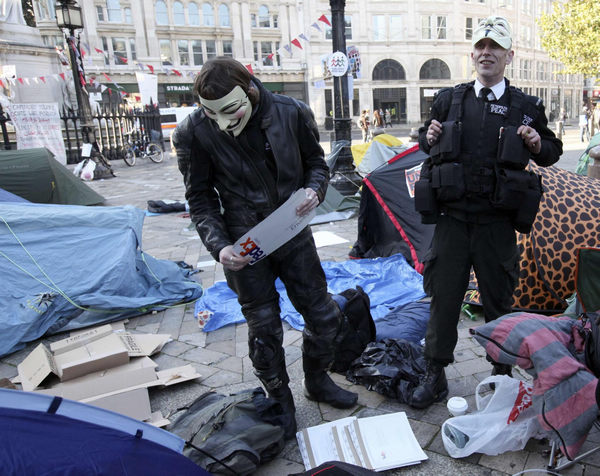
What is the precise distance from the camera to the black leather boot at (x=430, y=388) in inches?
97.8

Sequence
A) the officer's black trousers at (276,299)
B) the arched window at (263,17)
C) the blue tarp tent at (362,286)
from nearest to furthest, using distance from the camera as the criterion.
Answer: the officer's black trousers at (276,299)
the blue tarp tent at (362,286)
the arched window at (263,17)

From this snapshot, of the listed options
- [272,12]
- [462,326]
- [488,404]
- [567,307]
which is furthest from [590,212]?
[272,12]

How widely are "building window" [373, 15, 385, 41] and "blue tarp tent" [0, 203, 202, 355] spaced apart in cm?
3774

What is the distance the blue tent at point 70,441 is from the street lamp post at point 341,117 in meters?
6.86

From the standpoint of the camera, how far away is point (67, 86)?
19062 millimetres

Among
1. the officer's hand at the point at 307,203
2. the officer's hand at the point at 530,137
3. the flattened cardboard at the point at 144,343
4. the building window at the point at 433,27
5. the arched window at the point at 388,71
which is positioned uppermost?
the building window at the point at 433,27

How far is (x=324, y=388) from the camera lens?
8.40 feet

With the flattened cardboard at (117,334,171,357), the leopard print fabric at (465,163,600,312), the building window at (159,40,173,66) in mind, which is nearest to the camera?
the flattened cardboard at (117,334,171,357)

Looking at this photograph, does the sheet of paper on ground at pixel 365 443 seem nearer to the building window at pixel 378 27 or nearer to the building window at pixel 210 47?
the building window at pixel 210 47


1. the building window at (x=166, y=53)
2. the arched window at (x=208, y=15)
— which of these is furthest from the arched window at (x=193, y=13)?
the building window at (x=166, y=53)

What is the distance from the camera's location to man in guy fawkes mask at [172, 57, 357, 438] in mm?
1989

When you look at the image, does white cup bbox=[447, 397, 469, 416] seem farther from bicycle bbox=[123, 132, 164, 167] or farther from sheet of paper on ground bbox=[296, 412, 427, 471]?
bicycle bbox=[123, 132, 164, 167]

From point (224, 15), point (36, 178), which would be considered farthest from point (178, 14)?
point (36, 178)

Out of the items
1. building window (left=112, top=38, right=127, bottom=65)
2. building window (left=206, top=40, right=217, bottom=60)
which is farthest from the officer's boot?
building window (left=206, top=40, right=217, bottom=60)
